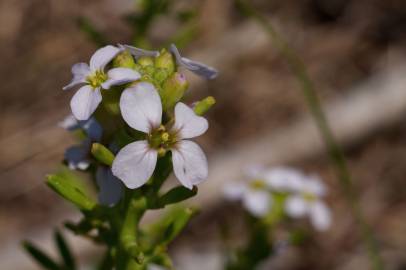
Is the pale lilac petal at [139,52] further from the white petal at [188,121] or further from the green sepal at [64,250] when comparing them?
the green sepal at [64,250]

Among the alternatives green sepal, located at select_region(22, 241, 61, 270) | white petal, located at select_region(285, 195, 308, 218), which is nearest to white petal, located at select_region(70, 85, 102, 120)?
green sepal, located at select_region(22, 241, 61, 270)

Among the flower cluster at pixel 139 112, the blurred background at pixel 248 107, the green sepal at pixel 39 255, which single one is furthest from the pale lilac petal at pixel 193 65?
the blurred background at pixel 248 107

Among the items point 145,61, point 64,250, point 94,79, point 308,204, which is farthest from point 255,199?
point 94,79

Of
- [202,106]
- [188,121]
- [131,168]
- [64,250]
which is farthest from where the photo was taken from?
[64,250]

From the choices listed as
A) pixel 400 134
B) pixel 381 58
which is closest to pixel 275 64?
pixel 381 58

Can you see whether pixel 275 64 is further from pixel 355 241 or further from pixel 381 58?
pixel 355 241

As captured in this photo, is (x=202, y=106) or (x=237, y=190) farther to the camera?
(x=237, y=190)

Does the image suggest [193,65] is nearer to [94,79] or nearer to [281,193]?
[94,79]
